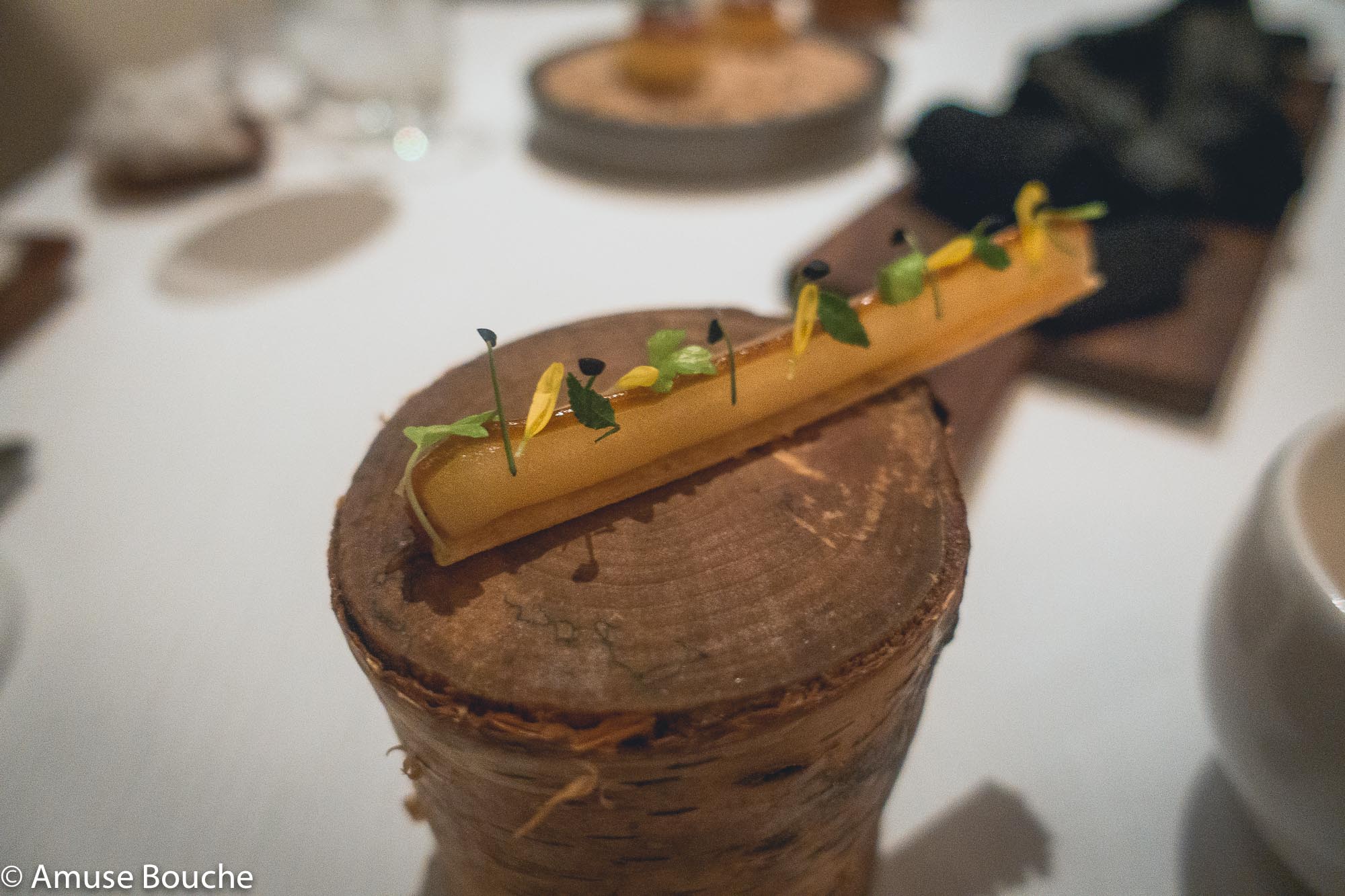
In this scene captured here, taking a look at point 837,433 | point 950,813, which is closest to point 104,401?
point 837,433

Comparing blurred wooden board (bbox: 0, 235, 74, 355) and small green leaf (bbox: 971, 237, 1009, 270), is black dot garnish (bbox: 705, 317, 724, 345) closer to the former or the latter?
small green leaf (bbox: 971, 237, 1009, 270)

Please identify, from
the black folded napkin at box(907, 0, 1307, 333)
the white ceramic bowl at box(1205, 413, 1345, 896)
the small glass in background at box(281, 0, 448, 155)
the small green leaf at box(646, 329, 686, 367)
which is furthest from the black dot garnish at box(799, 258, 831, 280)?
the small glass in background at box(281, 0, 448, 155)

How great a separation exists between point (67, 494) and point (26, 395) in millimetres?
265

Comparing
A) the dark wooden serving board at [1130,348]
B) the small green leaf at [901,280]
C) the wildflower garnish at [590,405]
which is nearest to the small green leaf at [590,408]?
the wildflower garnish at [590,405]

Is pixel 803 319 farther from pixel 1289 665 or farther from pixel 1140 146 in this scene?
pixel 1140 146

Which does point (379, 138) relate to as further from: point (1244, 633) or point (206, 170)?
point (1244, 633)

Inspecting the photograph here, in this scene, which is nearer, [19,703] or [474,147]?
[19,703]

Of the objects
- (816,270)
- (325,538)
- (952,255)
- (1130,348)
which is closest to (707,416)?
(816,270)

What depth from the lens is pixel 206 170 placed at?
5.48ft

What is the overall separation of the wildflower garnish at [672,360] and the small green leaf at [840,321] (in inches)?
3.8

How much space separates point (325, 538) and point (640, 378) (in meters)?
0.61

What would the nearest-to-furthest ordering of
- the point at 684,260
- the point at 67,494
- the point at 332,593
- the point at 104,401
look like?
the point at 332,593 → the point at 67,494 → the point at 104,401 → the point at 684,260

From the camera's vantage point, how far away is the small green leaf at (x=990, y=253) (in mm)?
704

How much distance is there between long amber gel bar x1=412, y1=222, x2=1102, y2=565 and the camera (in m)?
0.52
